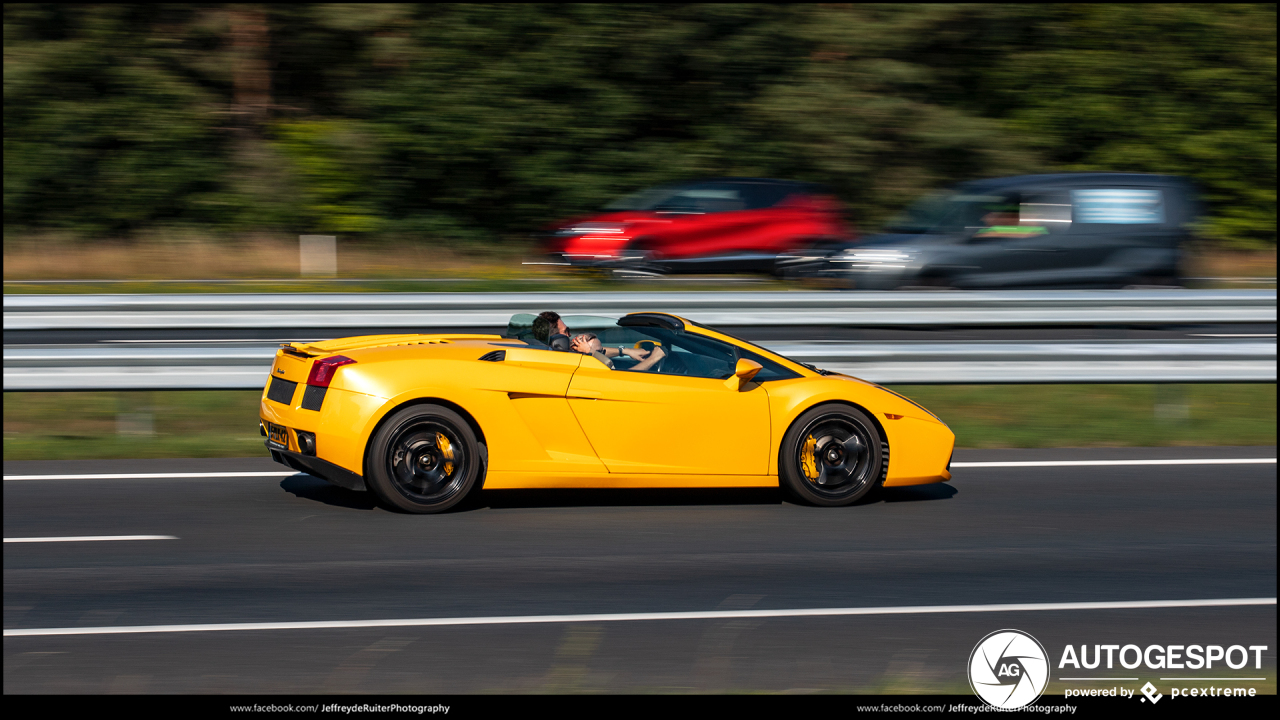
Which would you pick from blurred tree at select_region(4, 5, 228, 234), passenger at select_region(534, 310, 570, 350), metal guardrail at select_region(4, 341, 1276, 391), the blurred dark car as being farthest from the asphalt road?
blurred tree at select_region(4, 5, 228, 234)

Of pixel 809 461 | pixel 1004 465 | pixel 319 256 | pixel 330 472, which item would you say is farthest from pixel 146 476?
pixel 319 256

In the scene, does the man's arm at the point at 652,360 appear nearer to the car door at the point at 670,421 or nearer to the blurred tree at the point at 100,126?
the car door at the point at 670,421

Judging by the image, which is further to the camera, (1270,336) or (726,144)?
(726,144)

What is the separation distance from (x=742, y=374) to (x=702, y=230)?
10291 mm

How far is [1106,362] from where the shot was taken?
10125mm

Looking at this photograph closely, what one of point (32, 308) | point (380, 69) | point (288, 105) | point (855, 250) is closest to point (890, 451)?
point (32, 308)

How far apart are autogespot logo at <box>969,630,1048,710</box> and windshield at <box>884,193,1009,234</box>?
990 cm

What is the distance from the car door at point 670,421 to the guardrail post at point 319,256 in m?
11.6

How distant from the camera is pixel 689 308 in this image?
34.2ft

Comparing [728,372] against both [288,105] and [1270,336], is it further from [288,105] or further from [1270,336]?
[288,105]

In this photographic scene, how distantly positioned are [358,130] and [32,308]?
45.6 ft

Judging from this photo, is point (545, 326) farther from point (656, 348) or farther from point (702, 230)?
point (702, 230)

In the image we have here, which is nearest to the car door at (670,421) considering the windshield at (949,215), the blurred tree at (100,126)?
the windshield at (949,215)

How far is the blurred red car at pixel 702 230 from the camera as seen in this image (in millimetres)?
17266
